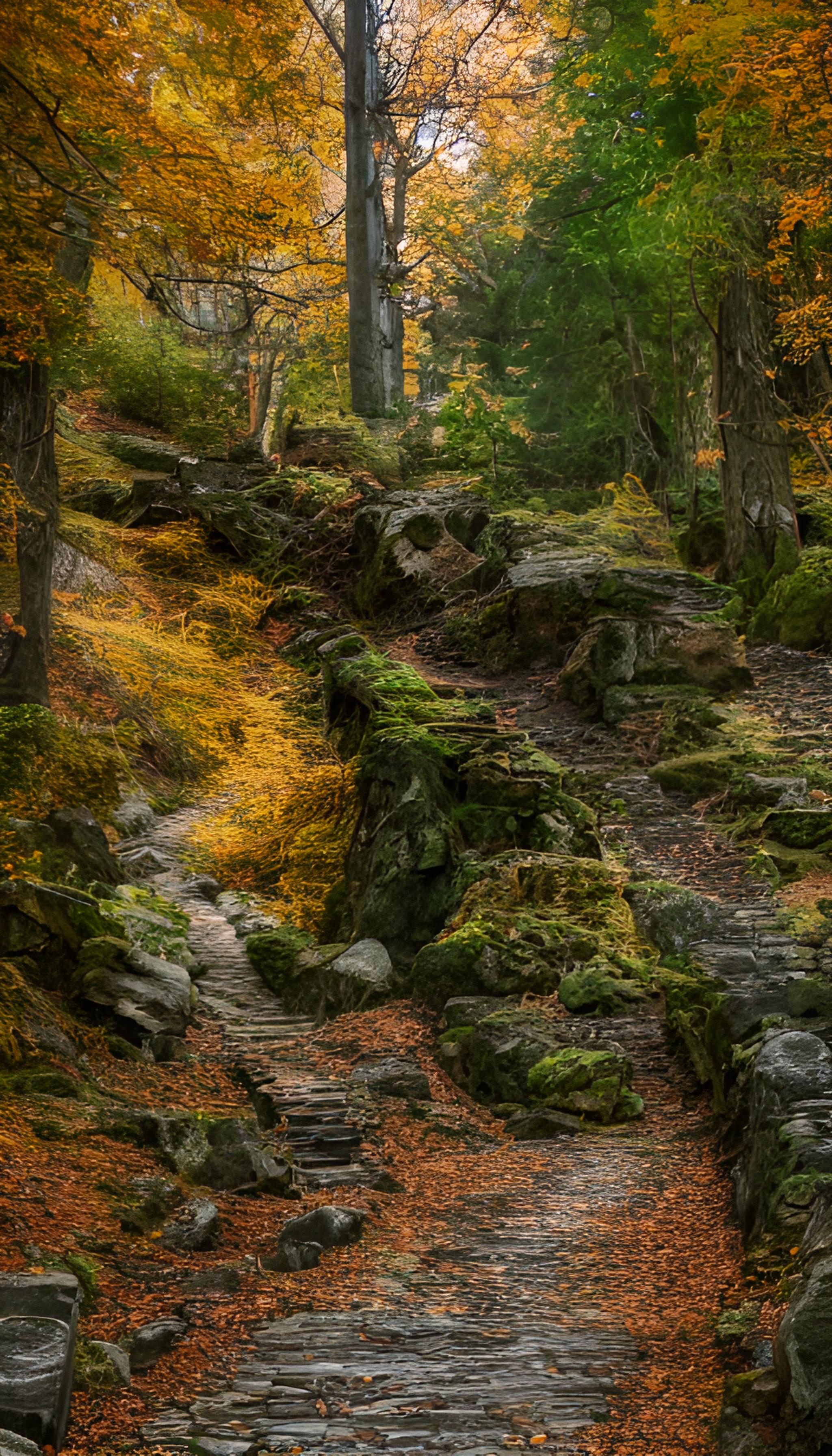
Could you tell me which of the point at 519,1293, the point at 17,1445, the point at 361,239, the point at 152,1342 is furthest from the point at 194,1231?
the point at 361,239

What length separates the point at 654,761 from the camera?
7.84 meters

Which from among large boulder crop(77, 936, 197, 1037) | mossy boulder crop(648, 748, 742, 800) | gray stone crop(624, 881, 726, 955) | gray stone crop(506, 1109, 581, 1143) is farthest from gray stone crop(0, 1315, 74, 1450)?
mossy boulder crop(648, 748, 742, 800)

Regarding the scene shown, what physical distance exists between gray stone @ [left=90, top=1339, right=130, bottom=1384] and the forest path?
7.0 inches

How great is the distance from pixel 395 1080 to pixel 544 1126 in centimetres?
76

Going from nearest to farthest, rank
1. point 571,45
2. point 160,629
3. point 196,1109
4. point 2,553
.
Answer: point 196,1109
point 2,553
point 160,629
point 571,45

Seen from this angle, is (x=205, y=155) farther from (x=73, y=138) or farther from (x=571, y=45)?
(x=571, y=45)

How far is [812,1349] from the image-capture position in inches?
80.9

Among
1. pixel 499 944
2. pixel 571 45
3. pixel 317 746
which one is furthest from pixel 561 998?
pixel 571 45

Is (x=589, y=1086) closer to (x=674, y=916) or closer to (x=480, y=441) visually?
(x=674, y=916)

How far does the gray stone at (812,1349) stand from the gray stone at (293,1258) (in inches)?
67.5

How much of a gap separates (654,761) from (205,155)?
4.81 m

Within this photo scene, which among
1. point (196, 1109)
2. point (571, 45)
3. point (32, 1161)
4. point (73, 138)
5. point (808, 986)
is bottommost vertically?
point (196, 1109)

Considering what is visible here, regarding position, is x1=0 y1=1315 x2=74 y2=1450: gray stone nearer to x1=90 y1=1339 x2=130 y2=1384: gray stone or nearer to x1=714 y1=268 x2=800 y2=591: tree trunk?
x1=90 y1=1339 x2=130 y2=1384: gray stone

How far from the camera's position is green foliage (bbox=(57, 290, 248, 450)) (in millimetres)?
17234
